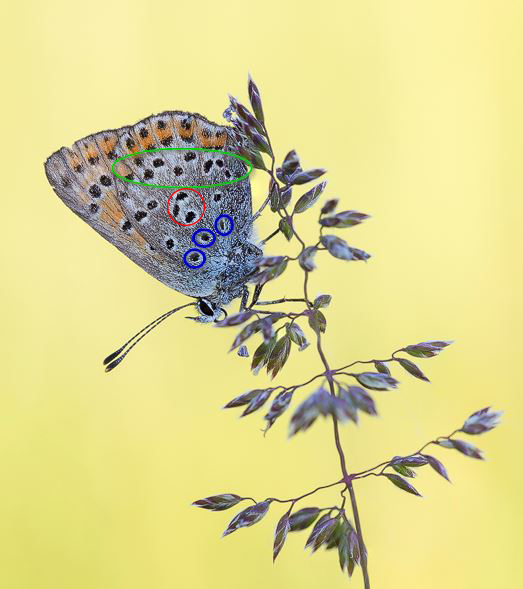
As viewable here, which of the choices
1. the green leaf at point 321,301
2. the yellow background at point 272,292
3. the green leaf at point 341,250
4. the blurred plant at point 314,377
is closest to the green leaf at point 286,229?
the blurred plant at point 314,377

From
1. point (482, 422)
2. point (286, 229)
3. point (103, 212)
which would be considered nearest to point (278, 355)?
point (286, 229)

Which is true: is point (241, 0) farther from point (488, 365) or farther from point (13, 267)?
point (488, 365)

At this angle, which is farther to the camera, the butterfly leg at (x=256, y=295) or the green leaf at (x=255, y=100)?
the butterfly leg at (x=256, y=295)

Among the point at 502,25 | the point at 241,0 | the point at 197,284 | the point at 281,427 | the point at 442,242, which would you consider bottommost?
the point at 197,284

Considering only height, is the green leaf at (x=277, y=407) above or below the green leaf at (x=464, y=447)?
below

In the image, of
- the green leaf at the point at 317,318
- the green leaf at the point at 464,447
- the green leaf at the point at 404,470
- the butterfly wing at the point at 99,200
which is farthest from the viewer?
the butterfly wing at the point at 99,200

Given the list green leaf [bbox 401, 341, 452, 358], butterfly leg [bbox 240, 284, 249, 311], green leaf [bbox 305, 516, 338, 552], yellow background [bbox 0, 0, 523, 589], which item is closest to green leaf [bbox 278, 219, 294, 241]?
green leaf [bbox 401, 341, 452, 358]

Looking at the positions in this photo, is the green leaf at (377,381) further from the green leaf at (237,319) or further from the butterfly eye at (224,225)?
the butterfly eye at (224,225)

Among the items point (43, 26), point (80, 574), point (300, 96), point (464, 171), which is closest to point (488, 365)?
point (464, 171)
